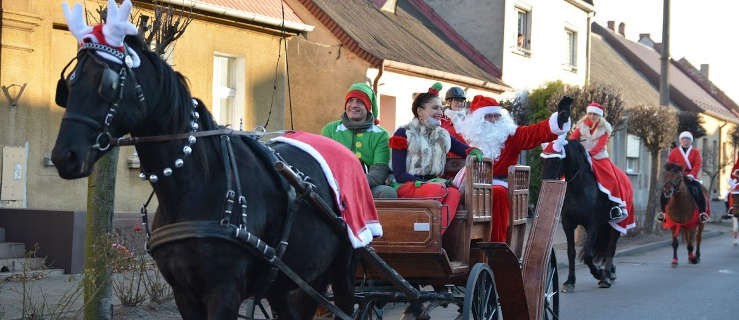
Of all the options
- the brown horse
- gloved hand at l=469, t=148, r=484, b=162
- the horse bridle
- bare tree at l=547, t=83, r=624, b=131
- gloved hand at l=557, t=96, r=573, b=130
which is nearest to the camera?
the horse bridle

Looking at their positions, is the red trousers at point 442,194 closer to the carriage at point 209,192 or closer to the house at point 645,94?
the carriage at point 209,192

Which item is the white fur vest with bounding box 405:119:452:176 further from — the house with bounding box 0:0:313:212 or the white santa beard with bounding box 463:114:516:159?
the house with bounding box 0:0:313:212

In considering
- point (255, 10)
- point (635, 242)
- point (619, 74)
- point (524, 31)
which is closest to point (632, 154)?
point (619, 74)

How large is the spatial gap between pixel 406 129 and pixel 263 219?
8.55 ft

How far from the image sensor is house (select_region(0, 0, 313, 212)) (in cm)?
1135

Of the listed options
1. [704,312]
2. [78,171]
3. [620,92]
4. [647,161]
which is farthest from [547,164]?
[647,161]

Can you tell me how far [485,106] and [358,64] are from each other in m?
11.0

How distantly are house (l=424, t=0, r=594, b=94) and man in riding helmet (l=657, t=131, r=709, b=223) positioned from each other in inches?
313

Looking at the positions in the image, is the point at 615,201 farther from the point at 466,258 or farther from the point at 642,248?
the point at 642,248

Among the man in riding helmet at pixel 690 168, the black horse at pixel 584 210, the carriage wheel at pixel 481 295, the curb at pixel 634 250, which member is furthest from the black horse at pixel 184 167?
the man in riding helmet at pixel 690 168

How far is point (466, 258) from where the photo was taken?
6734 mm

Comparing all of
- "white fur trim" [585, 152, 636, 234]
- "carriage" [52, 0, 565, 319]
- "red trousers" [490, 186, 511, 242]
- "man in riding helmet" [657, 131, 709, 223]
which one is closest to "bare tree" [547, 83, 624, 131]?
"man in riding helmet" [657, 131, 709, 223]

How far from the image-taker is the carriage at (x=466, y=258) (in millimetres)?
6406

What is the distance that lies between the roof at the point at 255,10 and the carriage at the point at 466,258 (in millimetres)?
7053
